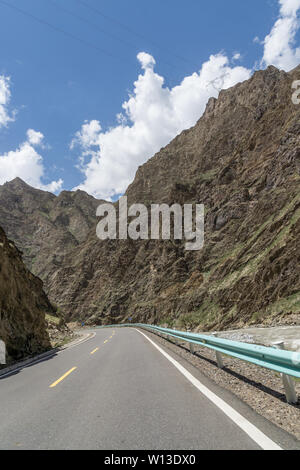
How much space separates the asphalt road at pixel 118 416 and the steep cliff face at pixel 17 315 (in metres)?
7.18

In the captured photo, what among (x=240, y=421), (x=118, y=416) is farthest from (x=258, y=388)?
(x=118, y=416)

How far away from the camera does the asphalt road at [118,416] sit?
373 centimetres

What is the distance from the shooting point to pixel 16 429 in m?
4.50

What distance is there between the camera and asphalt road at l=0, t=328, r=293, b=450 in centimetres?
373

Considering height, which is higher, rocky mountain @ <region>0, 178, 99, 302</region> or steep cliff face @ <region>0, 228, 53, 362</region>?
rocky mountain @ <region>0, 178, 99, 302</region>

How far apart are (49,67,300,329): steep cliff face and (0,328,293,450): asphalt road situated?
64.9ft

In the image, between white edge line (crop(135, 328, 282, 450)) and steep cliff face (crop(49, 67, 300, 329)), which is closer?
white edge line (crop(135, 328, 282, 450))

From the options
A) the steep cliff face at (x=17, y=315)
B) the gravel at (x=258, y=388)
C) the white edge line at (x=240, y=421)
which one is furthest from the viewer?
the steep cliff face at (x=17, y=315)

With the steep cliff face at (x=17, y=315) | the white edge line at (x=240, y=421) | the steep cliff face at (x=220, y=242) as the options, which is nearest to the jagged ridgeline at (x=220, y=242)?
the steep cliff face at (x=220, y=242)

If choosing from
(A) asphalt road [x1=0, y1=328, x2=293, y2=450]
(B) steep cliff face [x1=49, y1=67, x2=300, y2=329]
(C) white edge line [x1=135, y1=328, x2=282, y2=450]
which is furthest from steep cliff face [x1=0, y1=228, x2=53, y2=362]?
(B) steep cliff face [x1=49, y1=67, x2=300, y2=329]

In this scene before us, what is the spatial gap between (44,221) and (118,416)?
159454mm

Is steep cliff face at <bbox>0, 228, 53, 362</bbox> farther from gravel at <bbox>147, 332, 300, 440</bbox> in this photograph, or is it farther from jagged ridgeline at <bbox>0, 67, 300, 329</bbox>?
jagged ridgeline at <bbox>0, 67, 300, 329</bbox>

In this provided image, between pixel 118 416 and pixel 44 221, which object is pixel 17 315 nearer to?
pixel 118 416

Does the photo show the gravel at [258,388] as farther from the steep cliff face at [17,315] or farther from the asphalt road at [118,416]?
the steep cliff face at [17,315]
